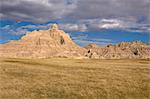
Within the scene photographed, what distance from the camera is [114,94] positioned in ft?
Result: 55.3

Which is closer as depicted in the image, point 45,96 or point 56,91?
point 45,96

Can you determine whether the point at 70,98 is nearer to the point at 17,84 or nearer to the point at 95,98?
the point at 95,98

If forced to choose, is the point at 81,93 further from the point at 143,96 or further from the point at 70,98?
the point at 143,96

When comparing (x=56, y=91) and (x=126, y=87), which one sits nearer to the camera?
(x=56, y=91)

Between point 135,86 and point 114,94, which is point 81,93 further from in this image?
point 135,86

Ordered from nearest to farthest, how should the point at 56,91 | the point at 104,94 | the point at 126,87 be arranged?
the point at 104,94, the point at 56,91, the point at 126,87

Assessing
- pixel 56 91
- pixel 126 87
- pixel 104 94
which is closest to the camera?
pixel 104 94

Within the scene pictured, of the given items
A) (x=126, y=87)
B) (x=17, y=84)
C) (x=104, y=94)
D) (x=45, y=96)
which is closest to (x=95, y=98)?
(x=104, y=94)

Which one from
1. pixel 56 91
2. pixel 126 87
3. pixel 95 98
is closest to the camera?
pixel 95 98

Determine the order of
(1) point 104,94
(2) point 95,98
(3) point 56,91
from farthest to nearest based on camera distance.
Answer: (3) point 56,91 → (1) point 104,94 → (2) point 95,98

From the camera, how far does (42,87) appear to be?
766 inches

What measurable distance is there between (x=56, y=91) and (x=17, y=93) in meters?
2.56

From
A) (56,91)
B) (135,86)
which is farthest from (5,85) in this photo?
(135,86)

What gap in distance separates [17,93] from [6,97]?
3.78 ft
